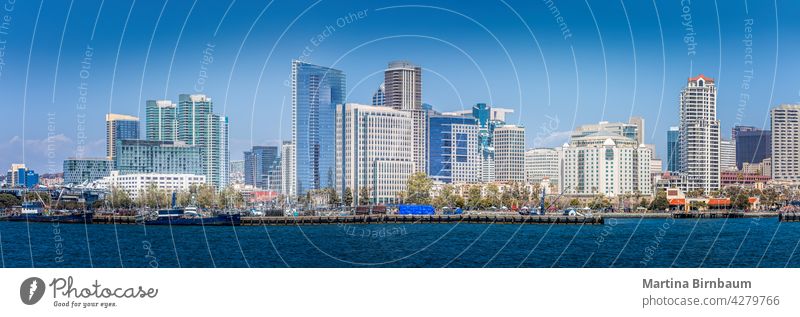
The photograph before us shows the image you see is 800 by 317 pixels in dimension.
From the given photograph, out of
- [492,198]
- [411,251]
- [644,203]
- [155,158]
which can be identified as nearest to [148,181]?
[155,158]

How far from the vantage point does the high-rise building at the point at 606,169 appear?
527 feet

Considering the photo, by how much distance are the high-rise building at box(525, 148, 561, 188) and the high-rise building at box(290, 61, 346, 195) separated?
3321 cm

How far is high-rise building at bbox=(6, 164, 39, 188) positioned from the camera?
138m

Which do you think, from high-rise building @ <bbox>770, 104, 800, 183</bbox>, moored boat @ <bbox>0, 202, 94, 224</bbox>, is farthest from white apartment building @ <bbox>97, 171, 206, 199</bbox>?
high-rise building @ <bbox>770, 104, 800, 183</bbox>

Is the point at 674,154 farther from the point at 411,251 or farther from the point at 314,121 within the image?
the point at 411,251

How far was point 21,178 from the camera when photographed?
475 feet

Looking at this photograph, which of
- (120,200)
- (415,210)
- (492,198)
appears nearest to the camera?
(415,210)

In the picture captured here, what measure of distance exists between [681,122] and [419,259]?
140580 mm

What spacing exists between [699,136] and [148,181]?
288 ft

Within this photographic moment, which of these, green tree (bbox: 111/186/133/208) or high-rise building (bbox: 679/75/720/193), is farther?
high-rise building (bbox: 679/75/720/193)

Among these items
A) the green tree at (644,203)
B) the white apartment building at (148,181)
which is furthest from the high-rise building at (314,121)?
the green tree at (644,203)

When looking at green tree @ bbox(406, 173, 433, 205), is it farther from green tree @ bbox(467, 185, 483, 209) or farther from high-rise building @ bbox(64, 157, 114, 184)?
high-rise building @ bbox(64, 157, 114, 184)
